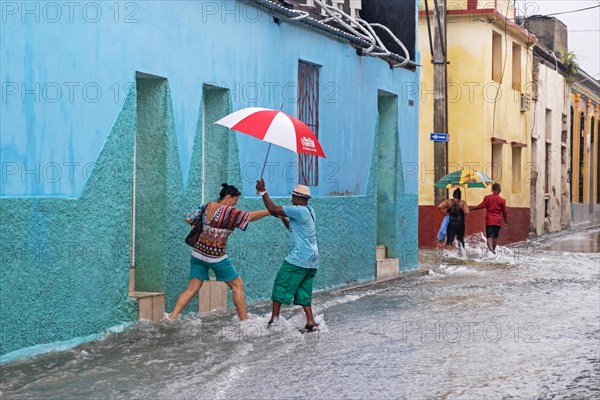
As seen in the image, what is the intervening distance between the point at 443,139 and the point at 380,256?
5393 millimetres

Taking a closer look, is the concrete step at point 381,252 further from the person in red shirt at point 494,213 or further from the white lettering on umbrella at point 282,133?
the white lettering on umbrella at point 282,133

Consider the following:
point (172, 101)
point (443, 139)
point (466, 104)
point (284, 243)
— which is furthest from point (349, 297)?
point (466, 104)

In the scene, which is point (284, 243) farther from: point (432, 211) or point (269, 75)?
point (432, 211)

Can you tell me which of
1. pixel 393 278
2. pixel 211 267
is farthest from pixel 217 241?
pixel 393 278

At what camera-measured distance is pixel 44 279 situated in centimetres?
960

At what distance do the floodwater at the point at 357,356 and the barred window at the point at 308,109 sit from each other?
177 centimetres

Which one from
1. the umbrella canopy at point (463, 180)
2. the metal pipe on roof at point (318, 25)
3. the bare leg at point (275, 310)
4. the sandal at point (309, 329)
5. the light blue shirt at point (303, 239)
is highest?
the metal pipe on roof at point (318, 25)

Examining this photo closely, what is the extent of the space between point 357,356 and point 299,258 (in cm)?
172

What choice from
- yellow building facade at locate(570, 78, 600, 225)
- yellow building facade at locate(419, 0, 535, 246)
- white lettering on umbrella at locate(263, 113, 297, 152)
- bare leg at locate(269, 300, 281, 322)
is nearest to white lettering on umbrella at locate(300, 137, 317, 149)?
white lettering on umbrella at locate(263, 113, 297, 152)

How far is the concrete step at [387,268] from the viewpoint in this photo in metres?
18.7

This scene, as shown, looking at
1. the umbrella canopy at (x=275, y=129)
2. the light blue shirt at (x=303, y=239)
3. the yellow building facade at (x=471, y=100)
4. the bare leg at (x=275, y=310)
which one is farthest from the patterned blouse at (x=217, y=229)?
the yellow building facade at (x=471, y=100)

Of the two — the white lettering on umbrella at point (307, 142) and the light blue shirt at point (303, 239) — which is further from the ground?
the white lettering on umbrella at point (307, 142)

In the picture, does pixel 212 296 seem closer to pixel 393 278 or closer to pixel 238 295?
pixel 238 295

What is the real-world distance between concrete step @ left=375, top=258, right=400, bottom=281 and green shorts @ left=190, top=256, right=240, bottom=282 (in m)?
7.37
